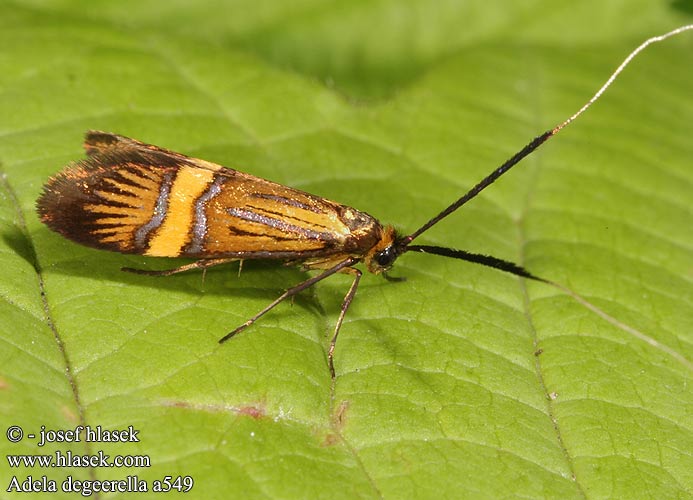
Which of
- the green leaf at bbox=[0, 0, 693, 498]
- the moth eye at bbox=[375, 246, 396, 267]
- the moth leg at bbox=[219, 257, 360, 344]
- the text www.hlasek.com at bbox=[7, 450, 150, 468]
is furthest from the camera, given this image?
the moth eye at bbox=[375, 246, 396, 267]

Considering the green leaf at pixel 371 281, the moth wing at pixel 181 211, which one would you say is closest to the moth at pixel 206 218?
the moth wing at pixel 181 211

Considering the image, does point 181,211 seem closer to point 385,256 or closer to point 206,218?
point 206,218

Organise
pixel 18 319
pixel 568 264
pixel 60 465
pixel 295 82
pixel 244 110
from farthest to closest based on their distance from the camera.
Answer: pixel 295 82, pixel 244 110, pixel 568 264, pixel 18 319, pixel 60 465

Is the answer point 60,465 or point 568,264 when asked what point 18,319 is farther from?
point 568,264

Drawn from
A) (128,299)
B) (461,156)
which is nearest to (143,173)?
(128,299)

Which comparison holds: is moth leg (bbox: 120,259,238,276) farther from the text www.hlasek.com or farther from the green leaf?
the text www.hlasek.com

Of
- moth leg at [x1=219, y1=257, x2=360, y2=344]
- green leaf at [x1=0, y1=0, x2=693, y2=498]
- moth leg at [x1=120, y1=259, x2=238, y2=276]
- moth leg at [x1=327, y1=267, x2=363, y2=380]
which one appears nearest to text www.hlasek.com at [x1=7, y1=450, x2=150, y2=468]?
green leaf at [x1=0, y1=0, x2=693, y2=498]

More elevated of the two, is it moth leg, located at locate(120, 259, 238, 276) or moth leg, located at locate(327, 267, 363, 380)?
moth leg, located at locate(120, 259, 238, 276)
